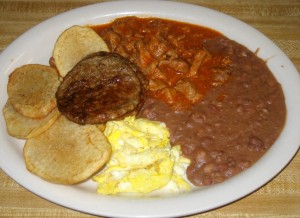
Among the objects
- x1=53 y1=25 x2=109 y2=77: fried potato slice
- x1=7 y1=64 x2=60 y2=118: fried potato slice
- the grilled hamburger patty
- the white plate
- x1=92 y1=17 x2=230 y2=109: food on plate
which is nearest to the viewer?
the white plate

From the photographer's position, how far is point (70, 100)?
398 centimetres

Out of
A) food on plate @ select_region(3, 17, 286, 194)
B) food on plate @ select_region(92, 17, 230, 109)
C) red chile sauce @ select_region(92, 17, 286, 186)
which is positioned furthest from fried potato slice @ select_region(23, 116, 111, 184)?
food on plate @ select_region(92, 17, 230, 109)

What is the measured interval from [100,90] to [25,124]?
32.2 inches

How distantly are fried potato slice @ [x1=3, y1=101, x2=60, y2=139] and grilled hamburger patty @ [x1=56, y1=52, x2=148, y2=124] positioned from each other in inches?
6.2

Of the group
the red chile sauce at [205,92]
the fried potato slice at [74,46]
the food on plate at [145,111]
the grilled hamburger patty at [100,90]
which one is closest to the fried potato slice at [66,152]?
the food on plate at [145,111]

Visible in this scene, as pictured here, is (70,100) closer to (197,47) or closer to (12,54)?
(12,54)

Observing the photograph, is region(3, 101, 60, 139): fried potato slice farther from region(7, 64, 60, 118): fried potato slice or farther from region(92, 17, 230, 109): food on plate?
region(92, 17, 230, 109): food on plate

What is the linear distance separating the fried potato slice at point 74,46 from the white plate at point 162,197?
0.87 feet

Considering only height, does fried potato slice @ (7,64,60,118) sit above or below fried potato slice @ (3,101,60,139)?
above

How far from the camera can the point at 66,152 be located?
3771 millimetres

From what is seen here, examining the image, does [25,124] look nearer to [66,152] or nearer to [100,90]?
[66,152]

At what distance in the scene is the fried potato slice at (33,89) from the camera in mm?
3996

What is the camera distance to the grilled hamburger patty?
12.7 ft

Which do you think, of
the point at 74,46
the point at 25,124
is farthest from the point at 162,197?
the point at 74,46
